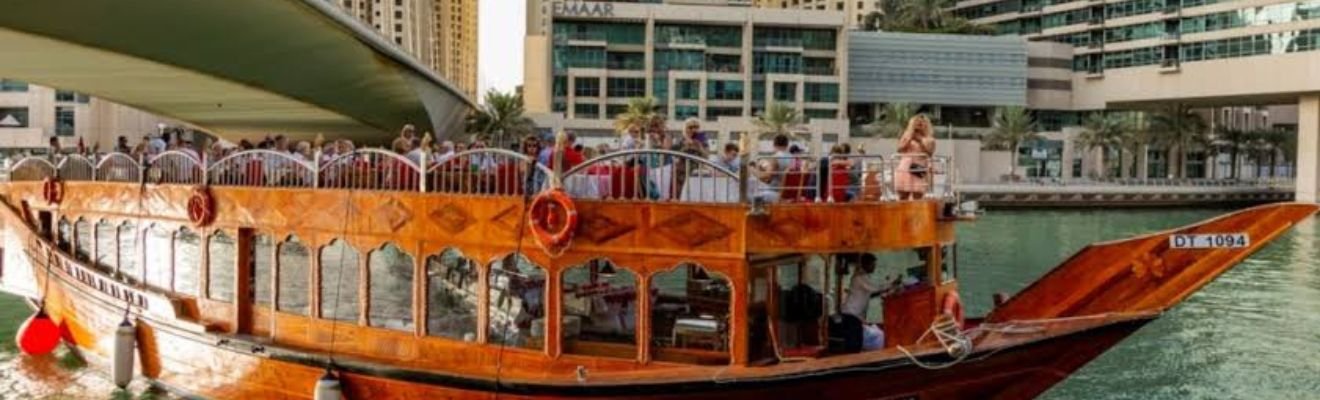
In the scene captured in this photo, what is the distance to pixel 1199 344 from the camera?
18531mm

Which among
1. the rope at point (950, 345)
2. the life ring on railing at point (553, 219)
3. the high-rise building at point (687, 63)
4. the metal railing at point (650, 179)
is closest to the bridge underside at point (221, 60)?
the life ring on railing at point (553, 219)

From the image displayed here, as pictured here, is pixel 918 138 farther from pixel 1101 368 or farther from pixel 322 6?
pixel 322 6

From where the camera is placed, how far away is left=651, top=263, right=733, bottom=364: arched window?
29.8 feet

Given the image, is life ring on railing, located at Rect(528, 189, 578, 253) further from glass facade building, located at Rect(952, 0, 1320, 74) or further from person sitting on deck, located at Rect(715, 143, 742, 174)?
glass facade building, located at Rect(952, 0, 1320, 74)

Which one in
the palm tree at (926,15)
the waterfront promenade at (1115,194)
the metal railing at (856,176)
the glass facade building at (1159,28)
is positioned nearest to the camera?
the metal railing at (856,176)

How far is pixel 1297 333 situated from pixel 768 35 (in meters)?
63.9

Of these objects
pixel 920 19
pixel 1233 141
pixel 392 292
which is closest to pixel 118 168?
pixel 392 292

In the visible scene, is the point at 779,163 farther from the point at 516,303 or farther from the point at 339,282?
the point at 339,282

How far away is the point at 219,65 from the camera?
21.3 metres

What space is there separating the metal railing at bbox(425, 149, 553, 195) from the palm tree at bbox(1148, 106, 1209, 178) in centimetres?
7816

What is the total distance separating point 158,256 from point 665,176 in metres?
6.56

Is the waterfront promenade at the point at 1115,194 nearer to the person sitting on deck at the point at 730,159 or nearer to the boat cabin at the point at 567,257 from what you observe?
the boat cabin at the point at 567,257

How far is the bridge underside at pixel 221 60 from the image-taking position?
16766mm

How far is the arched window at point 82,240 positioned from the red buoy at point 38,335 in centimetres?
129
